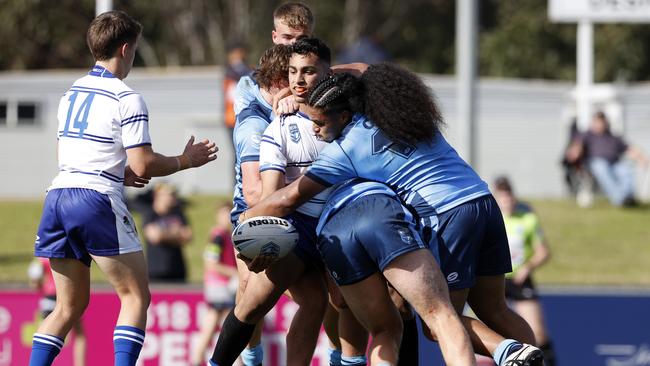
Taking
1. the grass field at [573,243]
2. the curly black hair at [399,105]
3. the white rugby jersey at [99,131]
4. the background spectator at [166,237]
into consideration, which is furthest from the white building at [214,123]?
the curly black hair at [399,105]

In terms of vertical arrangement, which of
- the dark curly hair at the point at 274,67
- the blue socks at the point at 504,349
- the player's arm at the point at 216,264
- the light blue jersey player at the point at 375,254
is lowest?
the player's arm at the point at 216,264

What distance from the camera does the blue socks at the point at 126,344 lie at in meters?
6.40

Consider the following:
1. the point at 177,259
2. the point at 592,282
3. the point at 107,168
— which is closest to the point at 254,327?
the point at 107,168

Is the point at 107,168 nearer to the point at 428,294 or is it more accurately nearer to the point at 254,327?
the point at 254,327

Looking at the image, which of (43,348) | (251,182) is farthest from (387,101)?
(43,348)

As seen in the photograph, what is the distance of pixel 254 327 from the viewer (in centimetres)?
665

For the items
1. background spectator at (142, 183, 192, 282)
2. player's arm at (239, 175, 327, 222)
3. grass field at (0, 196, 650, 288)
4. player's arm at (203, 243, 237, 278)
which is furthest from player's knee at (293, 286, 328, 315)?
grass field at (0, 196, 650, 288)

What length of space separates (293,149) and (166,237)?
677 cm

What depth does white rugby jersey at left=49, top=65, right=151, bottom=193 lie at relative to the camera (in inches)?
247

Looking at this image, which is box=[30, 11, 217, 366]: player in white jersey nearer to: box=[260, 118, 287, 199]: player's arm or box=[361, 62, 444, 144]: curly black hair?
box=[260, 118, 287, 199]: player's arm

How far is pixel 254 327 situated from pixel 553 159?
22.6 m

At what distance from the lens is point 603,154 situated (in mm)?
18953

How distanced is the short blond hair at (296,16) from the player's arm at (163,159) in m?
0.83

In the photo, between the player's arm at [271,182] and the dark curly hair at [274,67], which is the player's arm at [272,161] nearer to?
the player's arm at [271,182]
